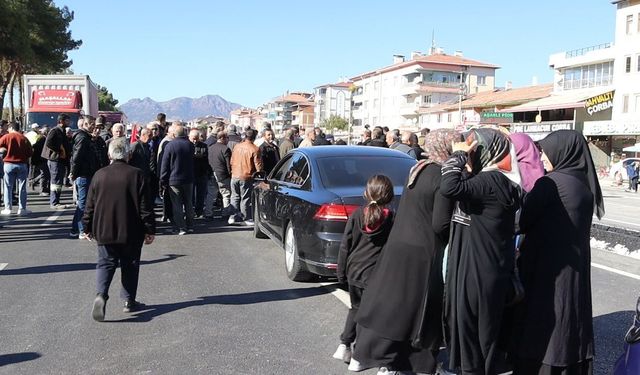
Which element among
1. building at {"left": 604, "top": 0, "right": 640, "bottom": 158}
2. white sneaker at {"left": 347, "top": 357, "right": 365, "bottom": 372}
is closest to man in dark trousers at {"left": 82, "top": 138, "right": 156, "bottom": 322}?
white sneaker at {"left": 347, "top": 357, "right": 365, "bottom": 372}

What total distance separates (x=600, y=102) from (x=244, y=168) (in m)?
41.7

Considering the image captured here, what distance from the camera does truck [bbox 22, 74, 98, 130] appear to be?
20531mm

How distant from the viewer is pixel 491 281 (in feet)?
11.2

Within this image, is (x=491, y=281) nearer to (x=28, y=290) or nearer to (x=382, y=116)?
(x=28, y=290)

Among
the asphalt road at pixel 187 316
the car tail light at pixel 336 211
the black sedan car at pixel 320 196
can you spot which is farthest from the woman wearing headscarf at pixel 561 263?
the car tail light at pixel 336 211

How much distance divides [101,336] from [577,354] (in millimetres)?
3849

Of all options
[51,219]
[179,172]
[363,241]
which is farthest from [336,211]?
[51,219]

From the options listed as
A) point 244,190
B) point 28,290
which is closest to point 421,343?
point 28,290

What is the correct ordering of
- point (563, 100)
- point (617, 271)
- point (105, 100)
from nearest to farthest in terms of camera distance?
1. point (617, 271)
2. point (563, 100)
3. point (105, 100)

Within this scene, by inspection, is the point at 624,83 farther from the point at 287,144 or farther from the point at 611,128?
the point at 287,144

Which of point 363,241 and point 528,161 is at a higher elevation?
point 528,161

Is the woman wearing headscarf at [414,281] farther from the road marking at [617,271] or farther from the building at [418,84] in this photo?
the building at [418,84]

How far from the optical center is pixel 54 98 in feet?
68.5

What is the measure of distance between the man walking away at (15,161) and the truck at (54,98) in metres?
8.66
